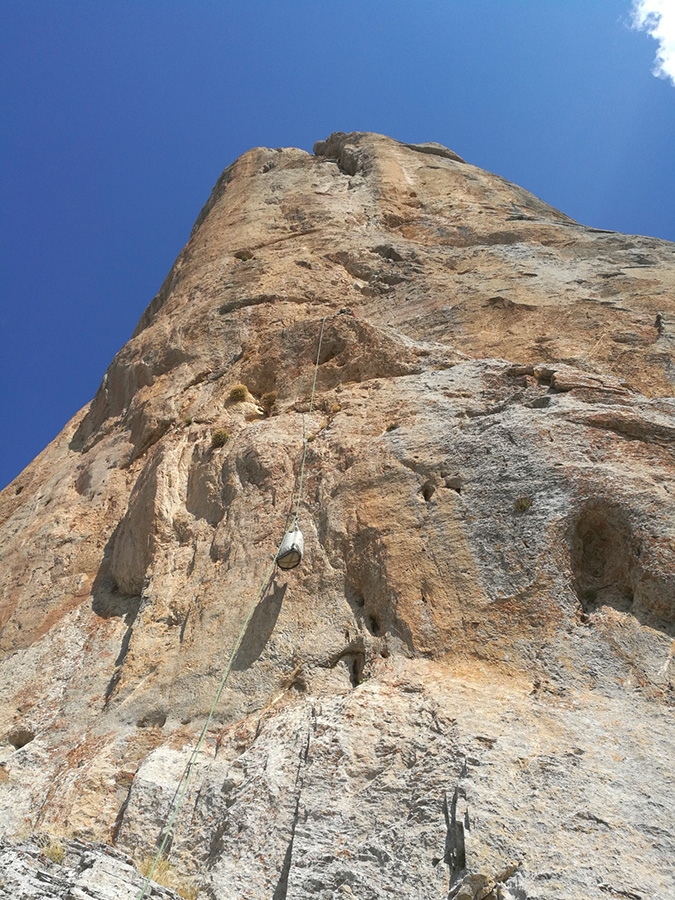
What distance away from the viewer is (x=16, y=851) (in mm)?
6012

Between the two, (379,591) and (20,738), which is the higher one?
(379,591)

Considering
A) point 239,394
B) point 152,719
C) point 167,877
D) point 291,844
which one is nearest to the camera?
point 291,844

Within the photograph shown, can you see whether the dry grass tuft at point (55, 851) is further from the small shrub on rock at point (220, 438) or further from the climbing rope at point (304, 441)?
the small shrub on rock at point (220, 438)

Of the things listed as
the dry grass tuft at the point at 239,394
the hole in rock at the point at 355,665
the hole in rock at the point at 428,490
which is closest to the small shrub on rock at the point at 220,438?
the dry grass tuft at the point at 239,394

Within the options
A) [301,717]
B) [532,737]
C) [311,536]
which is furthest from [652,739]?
[311,536]

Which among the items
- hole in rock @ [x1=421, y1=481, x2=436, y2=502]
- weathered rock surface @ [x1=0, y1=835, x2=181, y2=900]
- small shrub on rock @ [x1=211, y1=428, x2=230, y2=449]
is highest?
small shrub on rock @ [x1=211, y1=428, x2=230, y2=449]

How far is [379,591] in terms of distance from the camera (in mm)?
8641

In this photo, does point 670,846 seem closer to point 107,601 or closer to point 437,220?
point 107,601

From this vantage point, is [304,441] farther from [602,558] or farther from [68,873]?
[68,873]

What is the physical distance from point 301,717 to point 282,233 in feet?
42.3

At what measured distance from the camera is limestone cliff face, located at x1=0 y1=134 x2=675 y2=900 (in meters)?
6.15

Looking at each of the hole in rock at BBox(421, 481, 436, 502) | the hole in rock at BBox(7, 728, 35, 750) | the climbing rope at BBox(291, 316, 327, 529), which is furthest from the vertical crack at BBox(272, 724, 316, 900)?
the hole in rock at BBox(7, 728, 35, 750)

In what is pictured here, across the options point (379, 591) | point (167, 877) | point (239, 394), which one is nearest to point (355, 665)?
point (379, 591)

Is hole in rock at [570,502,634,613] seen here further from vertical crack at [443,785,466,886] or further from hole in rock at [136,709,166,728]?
hole in rock at [136,709,166,728]
